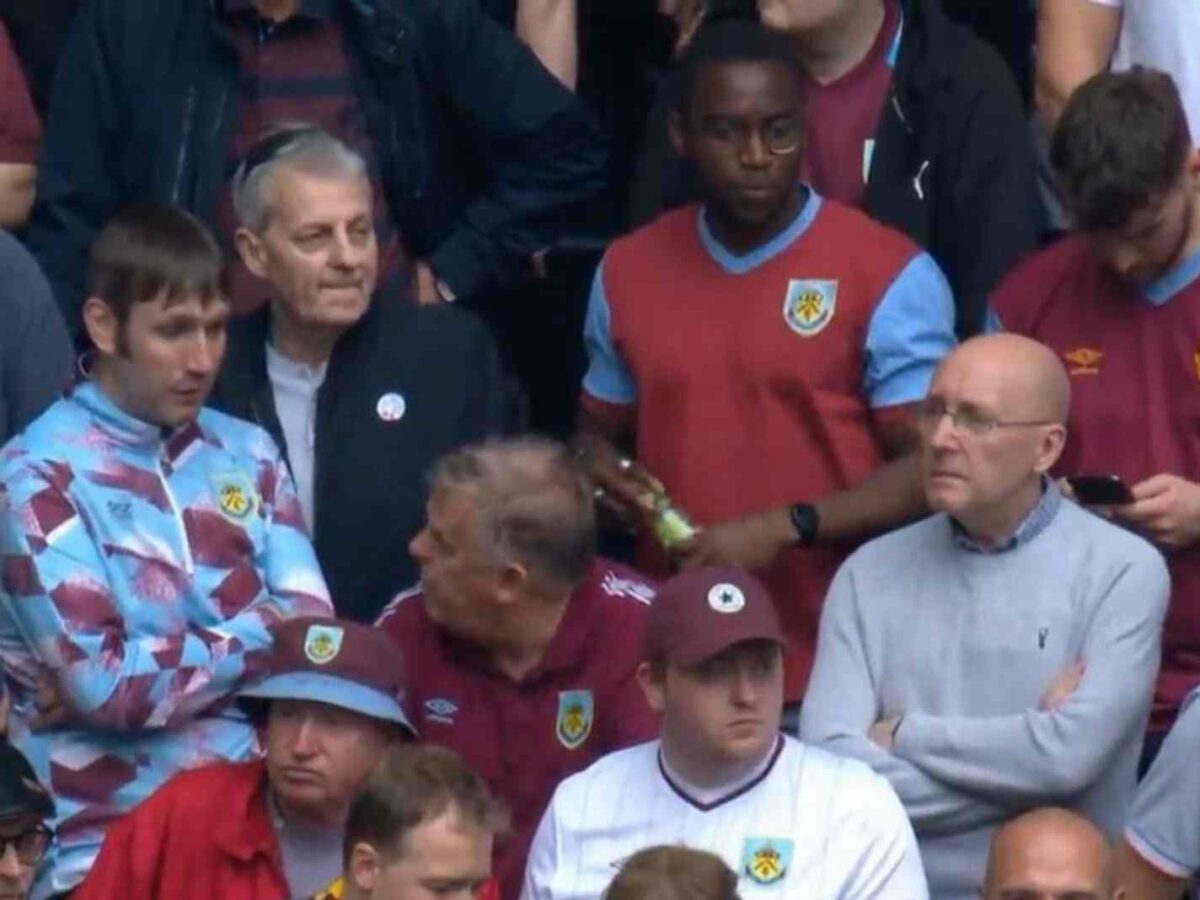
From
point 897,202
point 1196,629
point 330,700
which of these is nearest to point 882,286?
point 897,202

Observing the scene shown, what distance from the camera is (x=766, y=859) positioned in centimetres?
640

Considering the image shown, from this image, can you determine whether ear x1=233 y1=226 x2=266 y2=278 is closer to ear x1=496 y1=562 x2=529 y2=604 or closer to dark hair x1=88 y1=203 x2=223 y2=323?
dark hair x1=88 y1=203 x2=223 y2=323

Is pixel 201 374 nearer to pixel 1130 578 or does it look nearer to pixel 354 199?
pixel 354 199

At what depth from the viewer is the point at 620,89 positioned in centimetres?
846

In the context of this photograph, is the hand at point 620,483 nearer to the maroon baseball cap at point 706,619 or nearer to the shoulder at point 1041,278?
the maroon baseball cap at point 706,619

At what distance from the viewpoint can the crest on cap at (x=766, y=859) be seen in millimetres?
6387

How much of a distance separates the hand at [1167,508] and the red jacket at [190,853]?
1587mm

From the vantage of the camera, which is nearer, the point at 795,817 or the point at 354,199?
the point at 795,817

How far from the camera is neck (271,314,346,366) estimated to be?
7.26 meters

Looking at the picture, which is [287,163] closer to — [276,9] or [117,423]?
[276,9]

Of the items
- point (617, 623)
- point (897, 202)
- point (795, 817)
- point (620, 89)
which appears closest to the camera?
point (795, 817)

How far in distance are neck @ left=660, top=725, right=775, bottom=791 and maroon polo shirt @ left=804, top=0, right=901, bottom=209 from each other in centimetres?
141

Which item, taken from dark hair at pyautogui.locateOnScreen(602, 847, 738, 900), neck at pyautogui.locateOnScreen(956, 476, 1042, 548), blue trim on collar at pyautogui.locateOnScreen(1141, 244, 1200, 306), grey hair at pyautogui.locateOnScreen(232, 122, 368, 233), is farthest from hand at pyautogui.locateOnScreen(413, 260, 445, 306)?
dark hair at pyautogui.locateOnScreen(602, 847, 738, 900)

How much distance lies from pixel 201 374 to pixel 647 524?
2.89 feet
